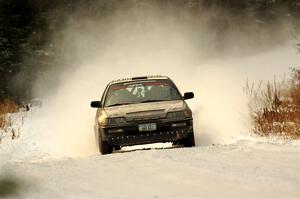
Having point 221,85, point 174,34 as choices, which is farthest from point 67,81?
point 221,85

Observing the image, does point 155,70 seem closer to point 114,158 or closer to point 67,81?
point 67,81

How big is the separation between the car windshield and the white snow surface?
10.0 feet

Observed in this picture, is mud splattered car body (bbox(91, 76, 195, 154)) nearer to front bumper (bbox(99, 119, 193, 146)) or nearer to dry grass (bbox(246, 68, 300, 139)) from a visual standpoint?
front bumper (bbox(99, 119, 193, 146))

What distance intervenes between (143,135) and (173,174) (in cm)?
392

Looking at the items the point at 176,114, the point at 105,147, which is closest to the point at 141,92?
the point at 176,114

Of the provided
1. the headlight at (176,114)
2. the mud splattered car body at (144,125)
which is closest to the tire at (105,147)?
the mud splattered car body at (144,125)

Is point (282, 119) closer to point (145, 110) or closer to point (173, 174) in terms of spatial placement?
point (145, 110)

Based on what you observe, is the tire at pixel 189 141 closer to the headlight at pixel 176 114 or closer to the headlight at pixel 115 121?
the headlight at pixel 176 114

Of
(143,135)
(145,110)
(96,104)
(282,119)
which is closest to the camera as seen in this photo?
(143,135)

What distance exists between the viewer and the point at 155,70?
38.2 metres

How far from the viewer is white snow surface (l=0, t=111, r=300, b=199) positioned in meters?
6.45

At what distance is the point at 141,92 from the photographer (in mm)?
12828

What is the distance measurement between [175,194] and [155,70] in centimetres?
3198

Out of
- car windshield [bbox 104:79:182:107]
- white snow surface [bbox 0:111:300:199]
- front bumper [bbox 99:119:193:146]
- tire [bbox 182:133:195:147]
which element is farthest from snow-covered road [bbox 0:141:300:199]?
car windshield [bbox 104:79:182:107]
